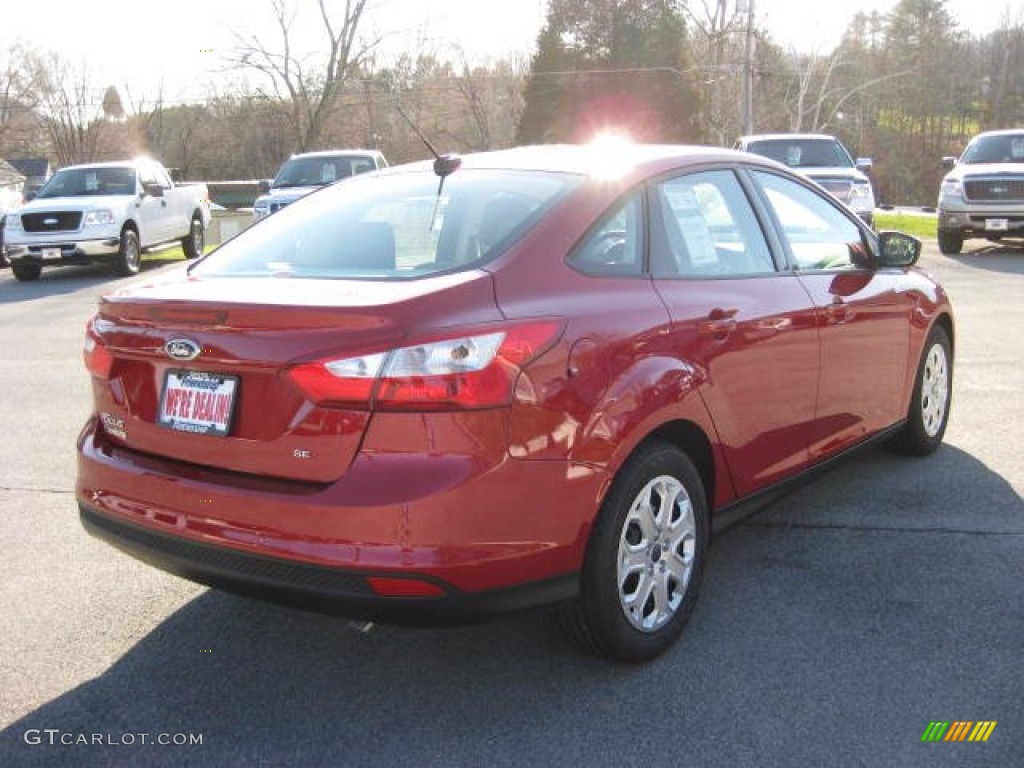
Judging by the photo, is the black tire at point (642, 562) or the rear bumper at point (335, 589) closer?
the rear bumper at point (335, 589)

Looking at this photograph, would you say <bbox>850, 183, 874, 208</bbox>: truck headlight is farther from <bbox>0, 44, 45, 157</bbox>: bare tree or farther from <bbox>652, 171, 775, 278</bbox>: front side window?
<bbox>0, 44, 45, 157</bbox>: bare tree

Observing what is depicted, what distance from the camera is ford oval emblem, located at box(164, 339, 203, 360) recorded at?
2.84 m

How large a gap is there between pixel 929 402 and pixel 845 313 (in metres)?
1.36

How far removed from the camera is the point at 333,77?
51.1m

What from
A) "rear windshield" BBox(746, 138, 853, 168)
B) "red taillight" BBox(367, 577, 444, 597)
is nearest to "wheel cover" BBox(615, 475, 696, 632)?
"red taillight" BBox(367, 577, 444, 597)

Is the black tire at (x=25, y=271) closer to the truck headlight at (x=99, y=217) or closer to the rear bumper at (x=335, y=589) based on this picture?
the truck headlight at (x=99, y=217)

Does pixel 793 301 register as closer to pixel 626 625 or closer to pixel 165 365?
pixel 626 625

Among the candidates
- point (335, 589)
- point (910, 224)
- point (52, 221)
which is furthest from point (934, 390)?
point (910, 224)

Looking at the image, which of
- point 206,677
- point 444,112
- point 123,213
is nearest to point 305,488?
point 206,677

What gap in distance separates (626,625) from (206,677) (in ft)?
4.37

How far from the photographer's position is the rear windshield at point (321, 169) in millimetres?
17609

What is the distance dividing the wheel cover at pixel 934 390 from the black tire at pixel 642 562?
92.0 inches

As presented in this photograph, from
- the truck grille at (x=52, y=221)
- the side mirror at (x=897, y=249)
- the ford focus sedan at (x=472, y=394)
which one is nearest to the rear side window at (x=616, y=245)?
the ford focus sedan at (x=472, y=394)

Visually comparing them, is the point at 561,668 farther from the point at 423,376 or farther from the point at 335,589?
the point at 423,376
